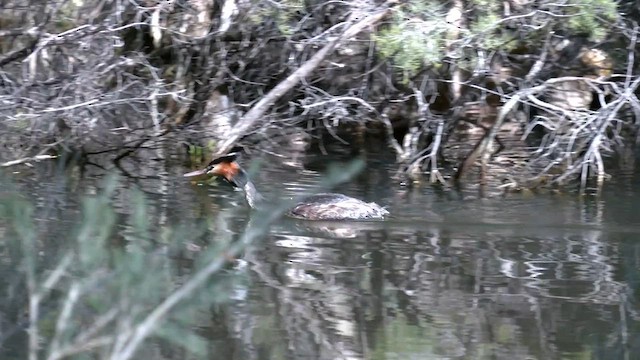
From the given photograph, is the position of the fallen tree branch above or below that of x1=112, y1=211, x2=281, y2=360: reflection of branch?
below

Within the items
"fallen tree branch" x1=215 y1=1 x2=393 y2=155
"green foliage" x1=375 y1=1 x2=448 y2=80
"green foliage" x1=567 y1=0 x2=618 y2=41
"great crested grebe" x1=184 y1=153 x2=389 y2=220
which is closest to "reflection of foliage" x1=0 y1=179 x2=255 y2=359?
"great crested grebe" x1=184 y1=153 x2=389 y2=220

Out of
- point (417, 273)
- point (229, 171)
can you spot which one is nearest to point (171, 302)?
point (417, 273)

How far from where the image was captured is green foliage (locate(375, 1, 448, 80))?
10.5 meters

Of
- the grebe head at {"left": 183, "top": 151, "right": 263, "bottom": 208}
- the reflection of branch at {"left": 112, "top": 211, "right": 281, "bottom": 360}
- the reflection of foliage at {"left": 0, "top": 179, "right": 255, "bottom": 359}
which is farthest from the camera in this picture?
the grebe head at {"left": 183, "top": 151, "right": 263, "bottom": 208}

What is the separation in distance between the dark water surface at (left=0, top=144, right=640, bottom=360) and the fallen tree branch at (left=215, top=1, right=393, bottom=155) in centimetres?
54

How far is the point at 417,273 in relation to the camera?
728cm

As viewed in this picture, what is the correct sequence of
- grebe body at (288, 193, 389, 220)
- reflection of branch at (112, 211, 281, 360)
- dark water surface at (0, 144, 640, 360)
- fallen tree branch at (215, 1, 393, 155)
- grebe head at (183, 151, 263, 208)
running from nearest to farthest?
1. reflection of branch at (112, 211, 281, 360)
2. dark water surface at (0, 144, 640, 360)
3. grebe body at (288, 193, 389, 220)
4. grebe head at (183, 151, 263, 208)
5. fallen tree branch at (215, 1, 393, 155)

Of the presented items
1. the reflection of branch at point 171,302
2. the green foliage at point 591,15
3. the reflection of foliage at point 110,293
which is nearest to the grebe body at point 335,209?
the green foliage at point 591,15

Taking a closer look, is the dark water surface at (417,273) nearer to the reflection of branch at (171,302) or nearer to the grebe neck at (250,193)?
the grebe neck at (250,193)

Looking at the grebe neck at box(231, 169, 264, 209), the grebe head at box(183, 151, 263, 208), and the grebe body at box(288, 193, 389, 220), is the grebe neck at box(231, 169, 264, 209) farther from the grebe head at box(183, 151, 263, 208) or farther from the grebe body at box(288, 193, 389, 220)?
the grebe body at box(288, 193, 389, 220)

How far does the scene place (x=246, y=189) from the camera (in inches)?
363

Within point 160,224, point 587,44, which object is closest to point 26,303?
point 160,224

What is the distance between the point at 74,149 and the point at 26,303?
7475mm

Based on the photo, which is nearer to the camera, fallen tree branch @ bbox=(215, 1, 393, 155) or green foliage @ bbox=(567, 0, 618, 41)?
green foliage @ bbox=(567, 0, 618, 41)
